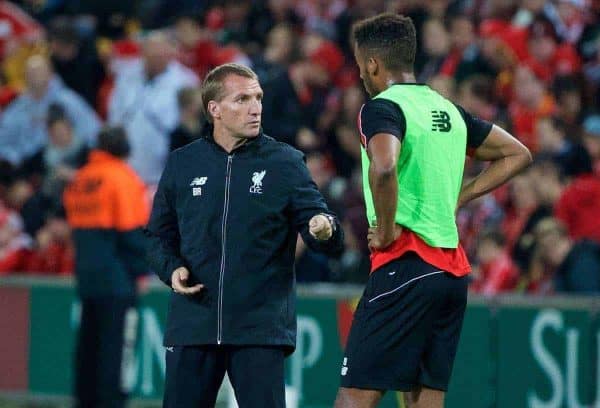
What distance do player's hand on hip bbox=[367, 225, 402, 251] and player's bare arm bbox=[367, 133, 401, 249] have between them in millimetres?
49

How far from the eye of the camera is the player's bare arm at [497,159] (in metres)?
6.62

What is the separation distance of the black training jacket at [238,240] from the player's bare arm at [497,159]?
780mm

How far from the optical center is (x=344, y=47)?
46.6 ft

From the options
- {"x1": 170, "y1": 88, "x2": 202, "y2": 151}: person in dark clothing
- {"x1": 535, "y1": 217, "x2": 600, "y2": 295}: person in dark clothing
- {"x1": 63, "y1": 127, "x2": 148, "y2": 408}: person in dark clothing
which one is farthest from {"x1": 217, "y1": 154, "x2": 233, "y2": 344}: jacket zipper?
{"x1": 170, "y1": 88, "x2": 202, "y2": 151}: person in dark clothing

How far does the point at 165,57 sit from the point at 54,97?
180cm

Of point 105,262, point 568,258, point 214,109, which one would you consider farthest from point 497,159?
point 105,262

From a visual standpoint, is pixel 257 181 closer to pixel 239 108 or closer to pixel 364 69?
pixel 239 108

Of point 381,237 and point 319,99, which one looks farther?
point 319,99

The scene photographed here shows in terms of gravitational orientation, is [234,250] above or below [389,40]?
below

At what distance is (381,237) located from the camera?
20.1 ft

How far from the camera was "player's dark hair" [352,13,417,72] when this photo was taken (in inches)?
245

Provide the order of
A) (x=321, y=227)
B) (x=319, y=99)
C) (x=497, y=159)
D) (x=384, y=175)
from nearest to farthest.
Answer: (x=384, y=175) < (x=321, y=227) < (x=497, y=159) < (x=319, y=99)

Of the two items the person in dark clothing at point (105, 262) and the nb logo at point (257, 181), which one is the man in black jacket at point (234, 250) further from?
the person in dark clothing at point (105, 262)

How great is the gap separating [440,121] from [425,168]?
226 millimetres
